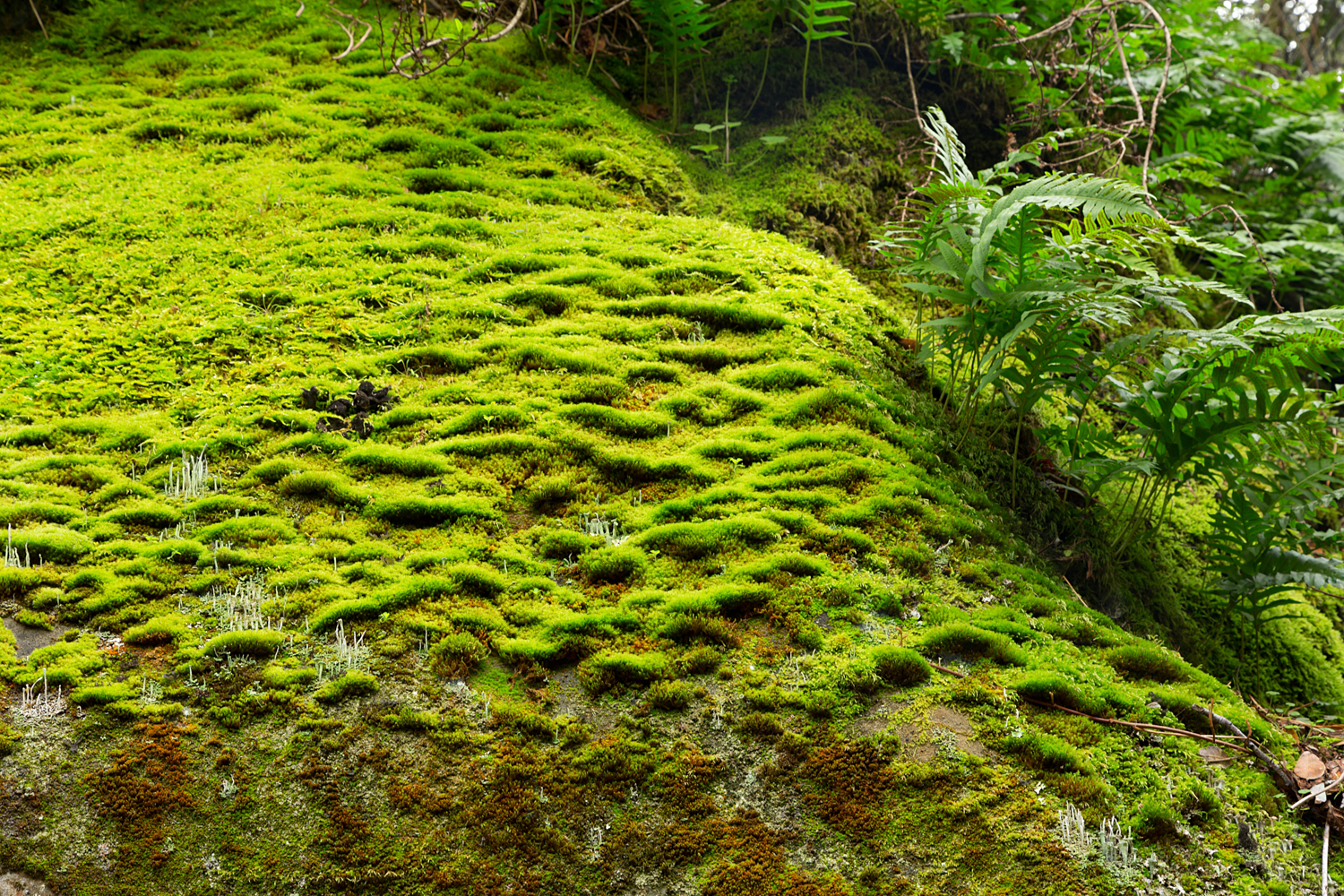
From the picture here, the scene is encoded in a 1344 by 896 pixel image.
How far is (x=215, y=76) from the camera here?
8.24 m

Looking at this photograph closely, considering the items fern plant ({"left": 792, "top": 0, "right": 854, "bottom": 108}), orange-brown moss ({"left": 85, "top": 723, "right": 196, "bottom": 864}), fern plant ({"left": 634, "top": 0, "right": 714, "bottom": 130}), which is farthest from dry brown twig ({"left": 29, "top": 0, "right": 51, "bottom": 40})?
orange-brown moss ({"left": 85, "top": 723, "right": 196, "bottom": 864})

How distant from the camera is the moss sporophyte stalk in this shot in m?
3.14

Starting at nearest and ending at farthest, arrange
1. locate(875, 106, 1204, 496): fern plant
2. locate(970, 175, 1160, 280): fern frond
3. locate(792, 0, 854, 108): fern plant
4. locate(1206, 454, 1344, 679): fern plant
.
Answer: locate(970, 175, 1160, 280): fern frond
locate(875, 106, 1204, 496): fern plant
locate(1206, 454, 1344, 679): fern plant
locate(792, 0, 854, 108): fern plant

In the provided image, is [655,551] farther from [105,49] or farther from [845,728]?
[105,49]

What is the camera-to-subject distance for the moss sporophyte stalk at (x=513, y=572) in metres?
3.14

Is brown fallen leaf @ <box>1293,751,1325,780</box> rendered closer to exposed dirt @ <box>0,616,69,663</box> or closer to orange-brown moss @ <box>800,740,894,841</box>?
orange-brown moss @ <box>800,740,894,841</box>

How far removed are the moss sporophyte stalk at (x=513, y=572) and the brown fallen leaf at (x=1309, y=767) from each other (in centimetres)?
12

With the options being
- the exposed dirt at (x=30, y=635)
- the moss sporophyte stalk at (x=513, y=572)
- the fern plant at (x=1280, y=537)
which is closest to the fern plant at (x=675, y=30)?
the moss sporophyte stalk at (x=513, y=572)

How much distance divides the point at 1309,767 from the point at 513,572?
3934mm

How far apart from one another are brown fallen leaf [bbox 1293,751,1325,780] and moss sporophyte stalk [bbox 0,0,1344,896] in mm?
123

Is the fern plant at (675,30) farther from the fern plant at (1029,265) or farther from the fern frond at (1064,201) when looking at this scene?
the fern frond at (1064,201)

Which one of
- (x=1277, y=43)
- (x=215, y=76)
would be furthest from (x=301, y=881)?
(x=1277, y=43)

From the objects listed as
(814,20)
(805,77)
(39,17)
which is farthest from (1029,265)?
(39,17)

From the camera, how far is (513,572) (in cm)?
423
